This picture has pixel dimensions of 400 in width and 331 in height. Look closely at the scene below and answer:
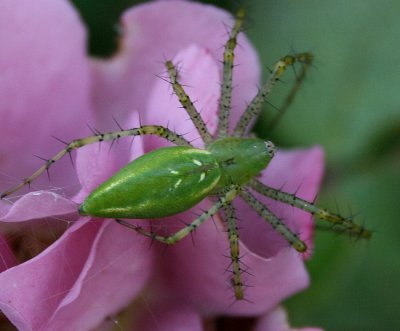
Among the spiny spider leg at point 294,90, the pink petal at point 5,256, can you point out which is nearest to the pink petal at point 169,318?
the pink petal at point 5,256

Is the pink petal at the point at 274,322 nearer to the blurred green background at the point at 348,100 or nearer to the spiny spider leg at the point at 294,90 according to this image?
the blurred green background at the point at 348,100

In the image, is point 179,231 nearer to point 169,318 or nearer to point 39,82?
point 169,318

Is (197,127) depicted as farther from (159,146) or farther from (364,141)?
(364,141)

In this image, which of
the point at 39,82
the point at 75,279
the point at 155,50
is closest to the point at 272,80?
the point at 155,50

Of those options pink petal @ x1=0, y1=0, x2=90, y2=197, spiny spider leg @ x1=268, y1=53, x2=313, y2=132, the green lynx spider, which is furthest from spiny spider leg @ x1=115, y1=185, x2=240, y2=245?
spiny spider leg @ x1=268, y1=53, x2=313, y2=132

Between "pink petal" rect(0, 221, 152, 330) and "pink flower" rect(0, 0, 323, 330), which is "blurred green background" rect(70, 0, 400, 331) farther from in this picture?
"pink petal" rect(0, 221, 152, 330)

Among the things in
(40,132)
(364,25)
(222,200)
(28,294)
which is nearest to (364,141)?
(364,25)
